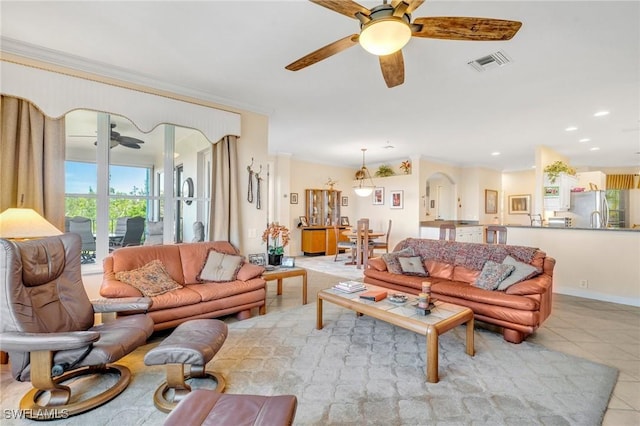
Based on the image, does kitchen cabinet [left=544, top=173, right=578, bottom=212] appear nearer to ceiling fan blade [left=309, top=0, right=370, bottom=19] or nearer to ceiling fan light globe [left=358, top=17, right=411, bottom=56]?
ceiling fan light globe [left=358, top=17, right=411, bottom=56]

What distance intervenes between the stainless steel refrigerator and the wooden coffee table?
5114mm

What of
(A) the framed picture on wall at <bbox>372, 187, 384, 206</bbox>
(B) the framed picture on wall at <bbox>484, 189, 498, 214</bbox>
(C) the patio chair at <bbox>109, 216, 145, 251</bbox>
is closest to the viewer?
(C) the patio chair at <bbox>109, 216, 145, 251</bbox>

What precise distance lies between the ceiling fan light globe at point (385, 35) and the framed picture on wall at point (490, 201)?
8.74m

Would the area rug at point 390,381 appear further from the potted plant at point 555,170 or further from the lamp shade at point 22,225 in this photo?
the potted plant at point 555,170

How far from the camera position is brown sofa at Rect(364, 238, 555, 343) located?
2893 mm

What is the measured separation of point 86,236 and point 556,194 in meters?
7.74

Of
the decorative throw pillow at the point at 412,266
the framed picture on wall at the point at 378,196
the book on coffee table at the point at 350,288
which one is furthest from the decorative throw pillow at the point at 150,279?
the framed picture on wall at the point at 378,196

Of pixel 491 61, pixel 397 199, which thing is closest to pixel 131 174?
pixel 491 61

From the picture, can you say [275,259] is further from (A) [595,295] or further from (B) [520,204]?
(B) [520,204]

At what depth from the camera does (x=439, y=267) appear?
13.3 feet

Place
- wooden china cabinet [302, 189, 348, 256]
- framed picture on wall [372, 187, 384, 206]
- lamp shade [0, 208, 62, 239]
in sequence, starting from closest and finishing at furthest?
lamp shade [0, 208, 62, 239] < wooden china cabinet [302, 189, 348, 256] < framed picture on wall [372, 187, 384, 206]

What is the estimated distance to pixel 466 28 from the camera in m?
1.85

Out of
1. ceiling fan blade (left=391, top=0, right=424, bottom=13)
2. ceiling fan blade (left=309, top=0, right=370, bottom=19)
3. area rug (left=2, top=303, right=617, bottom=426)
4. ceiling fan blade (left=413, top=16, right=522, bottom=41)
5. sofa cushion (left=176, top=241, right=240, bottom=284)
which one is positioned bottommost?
area rug (left=2, top=303, right=617, bottom=426)

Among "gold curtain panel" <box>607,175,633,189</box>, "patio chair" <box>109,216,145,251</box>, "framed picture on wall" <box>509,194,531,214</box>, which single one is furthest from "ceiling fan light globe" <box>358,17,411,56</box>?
"gold curtain panel" <box>607,175,633,189</box>
